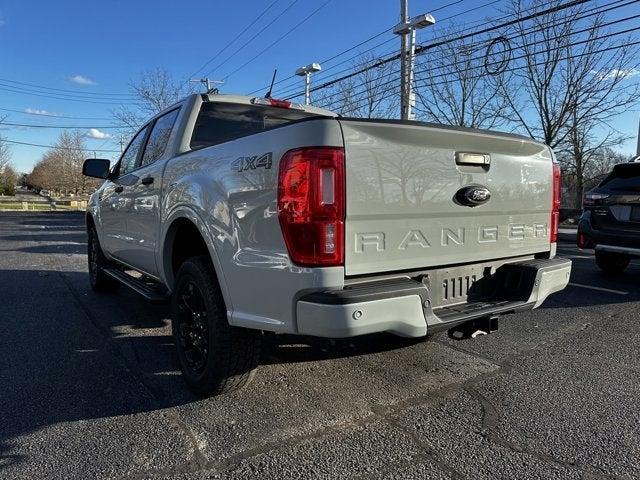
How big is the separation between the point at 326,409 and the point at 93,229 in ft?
14.7

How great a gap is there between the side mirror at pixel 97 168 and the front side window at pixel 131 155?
0.19m

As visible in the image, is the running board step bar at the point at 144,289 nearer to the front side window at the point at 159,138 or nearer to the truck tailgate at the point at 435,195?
the front side window at the point at 159,138

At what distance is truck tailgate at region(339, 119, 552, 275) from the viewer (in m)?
2.51

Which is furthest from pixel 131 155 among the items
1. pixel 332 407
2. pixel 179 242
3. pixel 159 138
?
pixel 332 407

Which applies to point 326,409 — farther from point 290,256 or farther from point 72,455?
point 72,455

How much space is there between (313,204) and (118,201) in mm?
3311

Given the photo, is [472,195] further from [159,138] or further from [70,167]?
[70,167]

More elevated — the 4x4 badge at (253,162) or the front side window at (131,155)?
the front side window at (131,155)

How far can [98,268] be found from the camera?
6148 mm

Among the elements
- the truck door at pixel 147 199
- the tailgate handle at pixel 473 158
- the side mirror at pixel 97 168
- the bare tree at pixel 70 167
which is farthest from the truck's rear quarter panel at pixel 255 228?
the bare tree at pixel 70 167

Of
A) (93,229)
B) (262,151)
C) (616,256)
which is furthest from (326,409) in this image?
(616,256)

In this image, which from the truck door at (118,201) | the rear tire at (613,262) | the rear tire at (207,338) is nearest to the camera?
the rear tire at (207,338)

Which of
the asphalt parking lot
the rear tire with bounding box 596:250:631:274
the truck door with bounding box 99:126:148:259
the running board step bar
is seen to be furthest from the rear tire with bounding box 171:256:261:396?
the rear tire with bounding box 596:250:631:274

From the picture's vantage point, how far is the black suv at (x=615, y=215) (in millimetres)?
6604
